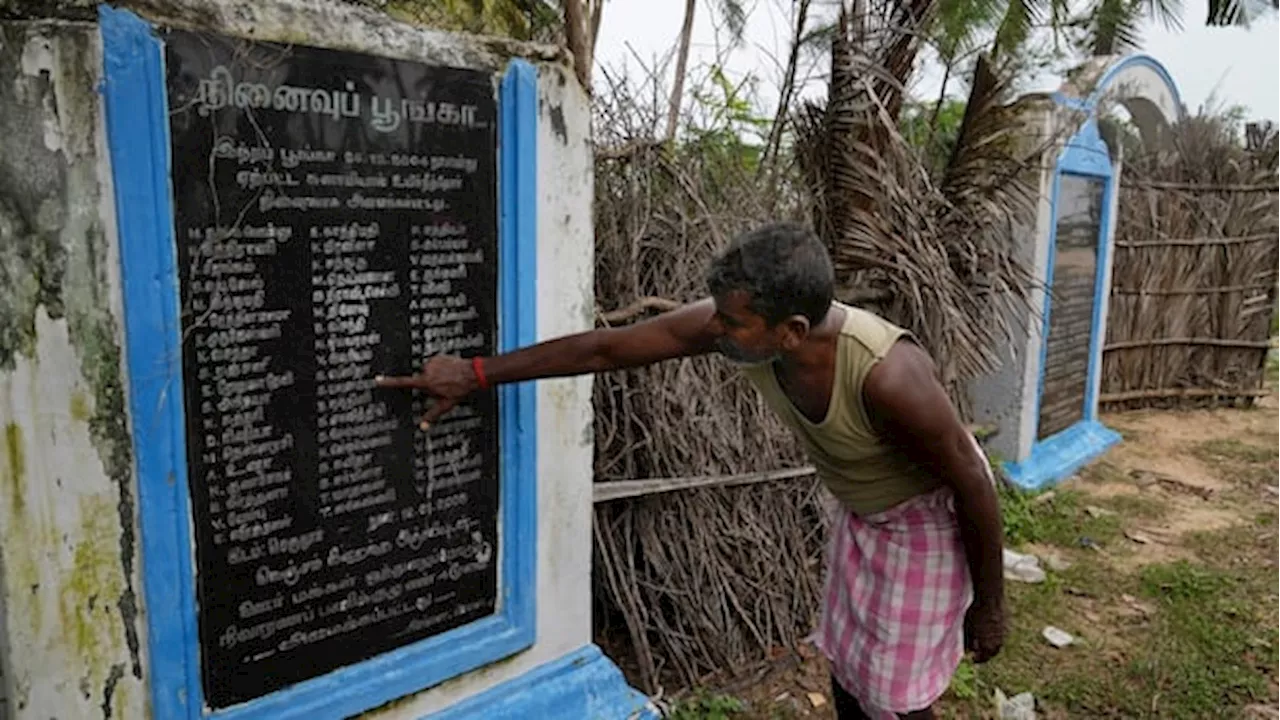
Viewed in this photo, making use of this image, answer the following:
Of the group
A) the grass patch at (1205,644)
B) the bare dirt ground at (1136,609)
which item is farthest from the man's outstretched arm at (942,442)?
the grass patch at (1205,644)

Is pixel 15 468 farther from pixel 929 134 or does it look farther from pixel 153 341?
pixel 929 134

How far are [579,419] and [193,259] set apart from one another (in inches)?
42.9

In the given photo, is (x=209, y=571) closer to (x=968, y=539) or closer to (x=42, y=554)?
(x=42, y=554)

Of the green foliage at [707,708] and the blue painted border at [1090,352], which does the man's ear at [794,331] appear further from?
the blue painted border at [1090,352]

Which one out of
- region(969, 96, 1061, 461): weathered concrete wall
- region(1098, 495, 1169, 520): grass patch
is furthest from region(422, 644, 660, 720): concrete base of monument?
region(1098, 495, 1169, 520): grass patch

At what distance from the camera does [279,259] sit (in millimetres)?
1902

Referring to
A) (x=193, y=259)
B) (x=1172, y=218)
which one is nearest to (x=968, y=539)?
(x=193, y=259)

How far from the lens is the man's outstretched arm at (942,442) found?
6.46ft

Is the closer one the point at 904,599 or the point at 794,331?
the point at 794,331

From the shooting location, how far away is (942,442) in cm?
199

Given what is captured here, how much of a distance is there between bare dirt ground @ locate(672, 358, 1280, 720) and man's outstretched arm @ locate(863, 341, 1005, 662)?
1.34 meters

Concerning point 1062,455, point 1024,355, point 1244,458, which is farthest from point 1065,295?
point 1244,458

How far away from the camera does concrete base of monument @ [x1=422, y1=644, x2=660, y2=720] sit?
2.38 meters

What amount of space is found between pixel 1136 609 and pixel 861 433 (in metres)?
2.94
